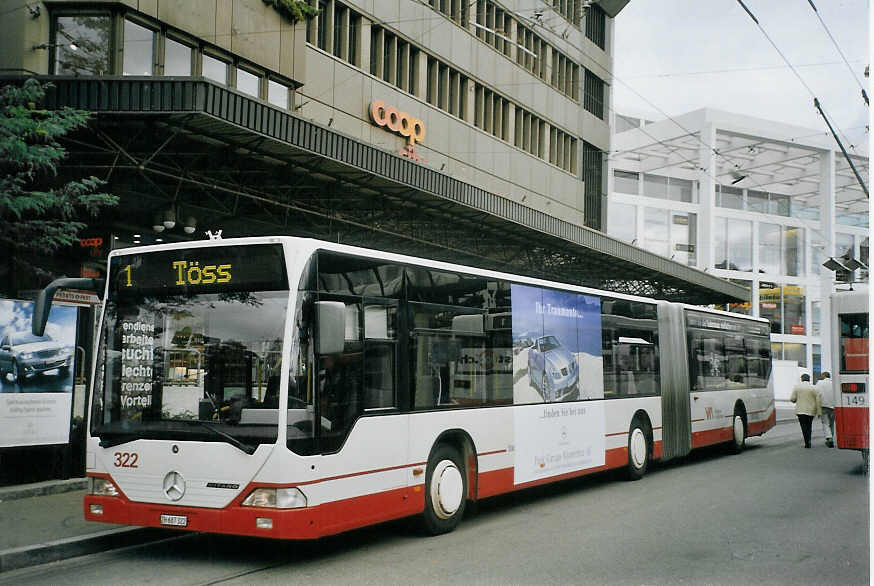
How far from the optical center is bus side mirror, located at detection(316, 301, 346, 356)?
792 centimetres

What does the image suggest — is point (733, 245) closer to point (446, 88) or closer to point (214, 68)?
point (446, 88)

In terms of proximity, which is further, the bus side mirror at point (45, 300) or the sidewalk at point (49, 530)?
the sidewalk at point (49, 530)

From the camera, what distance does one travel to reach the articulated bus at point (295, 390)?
7879 millimetres

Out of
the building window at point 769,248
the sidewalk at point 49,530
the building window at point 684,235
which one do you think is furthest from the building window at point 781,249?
the sidewalk at point 49,530

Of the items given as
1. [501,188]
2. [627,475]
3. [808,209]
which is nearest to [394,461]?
[627,475]

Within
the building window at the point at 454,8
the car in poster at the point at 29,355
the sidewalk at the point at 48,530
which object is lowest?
the sidewalk at the point at 48,530

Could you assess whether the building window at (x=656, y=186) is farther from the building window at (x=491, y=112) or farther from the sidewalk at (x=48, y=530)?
the sidewalk at (x=48, y=530)

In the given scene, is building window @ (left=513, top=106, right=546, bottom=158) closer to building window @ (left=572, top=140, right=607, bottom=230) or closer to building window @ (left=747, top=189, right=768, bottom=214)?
building window @ (left=572, top=140, right=607, bottom=230)

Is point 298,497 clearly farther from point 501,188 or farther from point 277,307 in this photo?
point 501,188

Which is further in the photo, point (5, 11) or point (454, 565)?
point (5, 11)

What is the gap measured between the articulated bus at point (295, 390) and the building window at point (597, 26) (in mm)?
32085

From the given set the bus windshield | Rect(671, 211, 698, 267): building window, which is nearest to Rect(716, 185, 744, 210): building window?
Rect(671, 211, 698, 267): building window

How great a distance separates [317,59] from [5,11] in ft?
28.1

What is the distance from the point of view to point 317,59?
22.7 metres
